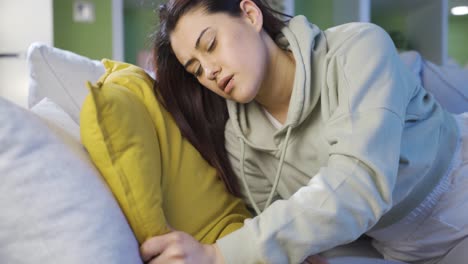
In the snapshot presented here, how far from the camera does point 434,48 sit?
3.24m

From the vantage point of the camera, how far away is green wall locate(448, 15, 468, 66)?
3.25 m

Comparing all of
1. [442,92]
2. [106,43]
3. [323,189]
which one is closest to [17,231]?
[323,189]

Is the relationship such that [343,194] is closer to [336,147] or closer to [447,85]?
[336,147]

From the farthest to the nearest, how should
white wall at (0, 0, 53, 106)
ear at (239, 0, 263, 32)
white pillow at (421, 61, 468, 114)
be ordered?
white wall at (0, 0, 53, 106) → white pillow at (421, 61, 468, 114) → ear at (239, 0, 263, 32)

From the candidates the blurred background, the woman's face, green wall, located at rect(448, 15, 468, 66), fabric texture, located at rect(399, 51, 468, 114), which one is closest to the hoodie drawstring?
the woman's face

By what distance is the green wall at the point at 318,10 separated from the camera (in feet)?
11.6

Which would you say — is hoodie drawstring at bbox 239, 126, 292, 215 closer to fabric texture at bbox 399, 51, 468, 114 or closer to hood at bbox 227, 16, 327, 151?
hood at bbox 227, 16, 327, 151

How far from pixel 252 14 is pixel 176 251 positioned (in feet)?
1.95

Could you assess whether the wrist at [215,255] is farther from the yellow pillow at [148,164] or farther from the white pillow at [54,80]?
the white pillow at [54,80]

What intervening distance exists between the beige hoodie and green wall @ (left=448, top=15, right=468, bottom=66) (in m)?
2.45

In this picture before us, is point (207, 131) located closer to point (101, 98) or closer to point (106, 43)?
point (101, 98)

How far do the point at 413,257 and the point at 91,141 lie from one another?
0.76 m

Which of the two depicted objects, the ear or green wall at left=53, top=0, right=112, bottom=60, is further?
green wall at left=53, top=0, right=112, bottom=60

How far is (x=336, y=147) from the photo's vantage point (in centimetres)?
79
